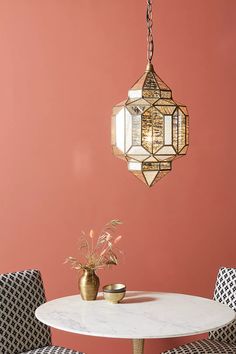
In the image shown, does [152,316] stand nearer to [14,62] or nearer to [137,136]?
[137,136]

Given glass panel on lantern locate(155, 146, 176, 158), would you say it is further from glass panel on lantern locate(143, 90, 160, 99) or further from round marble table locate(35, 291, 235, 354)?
round marble table locate(35, 291, 235, 354)

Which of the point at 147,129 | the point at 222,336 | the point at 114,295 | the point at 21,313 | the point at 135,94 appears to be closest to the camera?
the point at 147,129

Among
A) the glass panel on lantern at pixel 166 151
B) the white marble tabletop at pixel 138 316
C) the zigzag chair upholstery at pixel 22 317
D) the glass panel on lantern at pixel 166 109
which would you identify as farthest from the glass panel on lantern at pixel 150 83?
the zigzag chair upholstery at pixel 22 317

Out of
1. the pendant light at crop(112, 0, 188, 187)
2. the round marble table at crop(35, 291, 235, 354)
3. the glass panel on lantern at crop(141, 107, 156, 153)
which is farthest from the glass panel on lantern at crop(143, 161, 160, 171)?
the round marble table at crop(35, 291, 235, 354)

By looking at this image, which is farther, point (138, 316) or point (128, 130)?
point (138, 316)

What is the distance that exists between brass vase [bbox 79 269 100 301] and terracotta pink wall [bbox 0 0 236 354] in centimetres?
79

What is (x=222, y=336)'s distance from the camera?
4.04 m

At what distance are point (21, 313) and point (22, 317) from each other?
0.02 metres

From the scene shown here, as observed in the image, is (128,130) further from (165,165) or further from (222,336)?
(222,336)

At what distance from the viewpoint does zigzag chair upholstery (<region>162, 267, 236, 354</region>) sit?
152 inches

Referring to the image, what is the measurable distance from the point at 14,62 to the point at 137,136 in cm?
177

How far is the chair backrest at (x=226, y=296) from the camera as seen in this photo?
3998 mm

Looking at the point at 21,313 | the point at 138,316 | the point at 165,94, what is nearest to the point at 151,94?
the point at 165,94

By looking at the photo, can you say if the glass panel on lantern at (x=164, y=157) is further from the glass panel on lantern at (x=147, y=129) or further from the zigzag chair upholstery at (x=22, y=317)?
the zigzag chair upholstery at (x=22, y=317)
